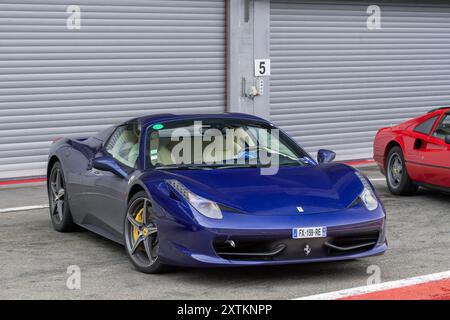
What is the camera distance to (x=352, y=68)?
18047 millimetres

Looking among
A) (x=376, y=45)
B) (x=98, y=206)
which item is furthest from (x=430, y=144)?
(x=376, y=45)

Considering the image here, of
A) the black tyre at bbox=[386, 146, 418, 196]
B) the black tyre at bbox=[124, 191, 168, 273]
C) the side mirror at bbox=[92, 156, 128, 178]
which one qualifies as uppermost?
the side mirror at bbox=[92, 156, 128, 178]

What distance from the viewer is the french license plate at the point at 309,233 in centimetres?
721

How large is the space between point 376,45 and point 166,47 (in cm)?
446

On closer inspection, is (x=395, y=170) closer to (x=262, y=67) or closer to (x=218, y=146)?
(x=218, y=146)

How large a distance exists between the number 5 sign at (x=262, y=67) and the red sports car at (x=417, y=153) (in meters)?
4.20

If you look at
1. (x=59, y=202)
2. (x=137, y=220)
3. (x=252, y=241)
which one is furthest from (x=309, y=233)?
(x=59, y=202)

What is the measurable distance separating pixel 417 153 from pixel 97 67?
540cm

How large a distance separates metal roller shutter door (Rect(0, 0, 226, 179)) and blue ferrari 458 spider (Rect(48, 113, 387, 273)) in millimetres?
5115

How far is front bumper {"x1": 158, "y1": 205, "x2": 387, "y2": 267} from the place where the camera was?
23.5 ft

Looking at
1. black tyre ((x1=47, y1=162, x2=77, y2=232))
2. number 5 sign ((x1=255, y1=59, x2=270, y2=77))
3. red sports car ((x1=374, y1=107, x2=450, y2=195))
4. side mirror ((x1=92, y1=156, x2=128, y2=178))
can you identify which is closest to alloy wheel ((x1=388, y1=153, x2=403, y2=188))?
red sports car ((x1=374, y1=107, x2=450, y2=195))

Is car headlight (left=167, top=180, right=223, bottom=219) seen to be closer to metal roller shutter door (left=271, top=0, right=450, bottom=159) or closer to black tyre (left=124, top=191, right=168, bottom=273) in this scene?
black tyre (left=124, top=191, right=168, bottom=273)

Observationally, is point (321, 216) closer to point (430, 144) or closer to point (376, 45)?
point (430, 144)

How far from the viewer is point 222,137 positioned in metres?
8.70
